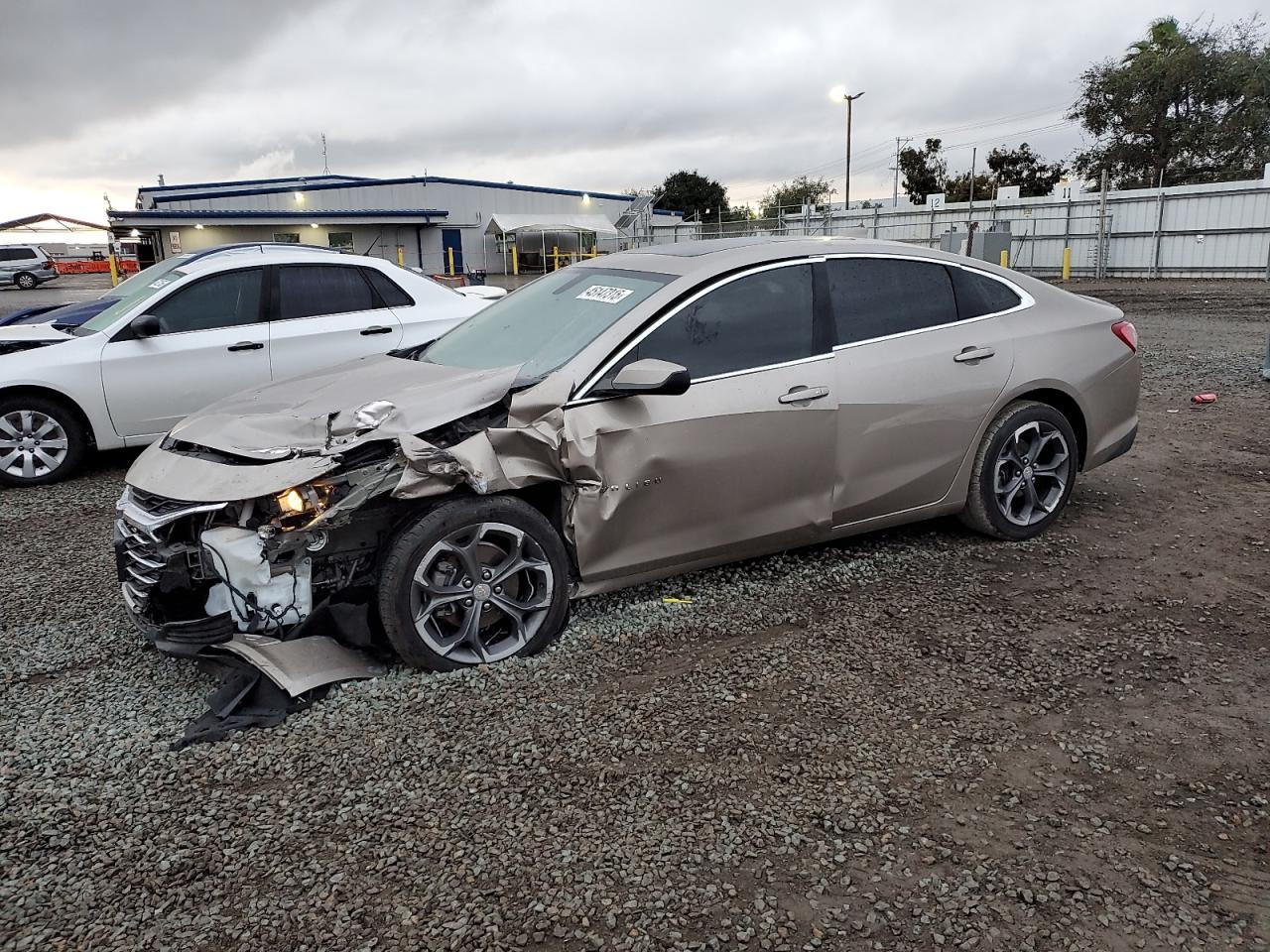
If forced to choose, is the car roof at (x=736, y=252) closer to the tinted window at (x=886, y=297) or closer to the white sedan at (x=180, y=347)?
the tinted window at (x=886, y=297)

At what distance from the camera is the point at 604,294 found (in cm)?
439

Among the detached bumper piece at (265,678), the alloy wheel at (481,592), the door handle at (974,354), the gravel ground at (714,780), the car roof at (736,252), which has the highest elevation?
the car roof at (736,252)

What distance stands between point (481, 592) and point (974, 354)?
2.75m

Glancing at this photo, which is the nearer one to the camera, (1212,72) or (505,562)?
(505,562)

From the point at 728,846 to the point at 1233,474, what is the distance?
5320 mm

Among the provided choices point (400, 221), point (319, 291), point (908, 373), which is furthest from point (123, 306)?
point (400, 221)

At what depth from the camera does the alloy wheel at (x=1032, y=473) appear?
4945 millimetres

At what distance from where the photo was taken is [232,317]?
23.7 feet

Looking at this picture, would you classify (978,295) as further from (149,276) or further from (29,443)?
(149,276)

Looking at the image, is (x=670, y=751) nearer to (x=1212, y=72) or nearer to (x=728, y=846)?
(x=728, y=846)

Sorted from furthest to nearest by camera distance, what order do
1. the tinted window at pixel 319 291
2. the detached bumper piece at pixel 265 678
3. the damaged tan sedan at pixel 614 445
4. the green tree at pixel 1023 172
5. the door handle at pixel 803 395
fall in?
the green tree at pixel 1023 172, the tinted window at pixel 319 291, the door handle at pixel 803 395, the damaged tan sedan at pixel 614 445, the detached bumper piece at pixel 265 678

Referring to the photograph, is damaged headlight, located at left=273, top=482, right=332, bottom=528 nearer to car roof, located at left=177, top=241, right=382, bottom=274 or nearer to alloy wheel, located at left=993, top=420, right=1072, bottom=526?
alloy wheel, located at left=993, top=420, right=1072, bottom=526

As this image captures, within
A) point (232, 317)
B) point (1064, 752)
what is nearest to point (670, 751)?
point (1064, 752)

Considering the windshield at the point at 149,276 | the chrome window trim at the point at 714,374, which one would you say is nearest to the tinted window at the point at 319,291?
the windshield at the point at 149,276
